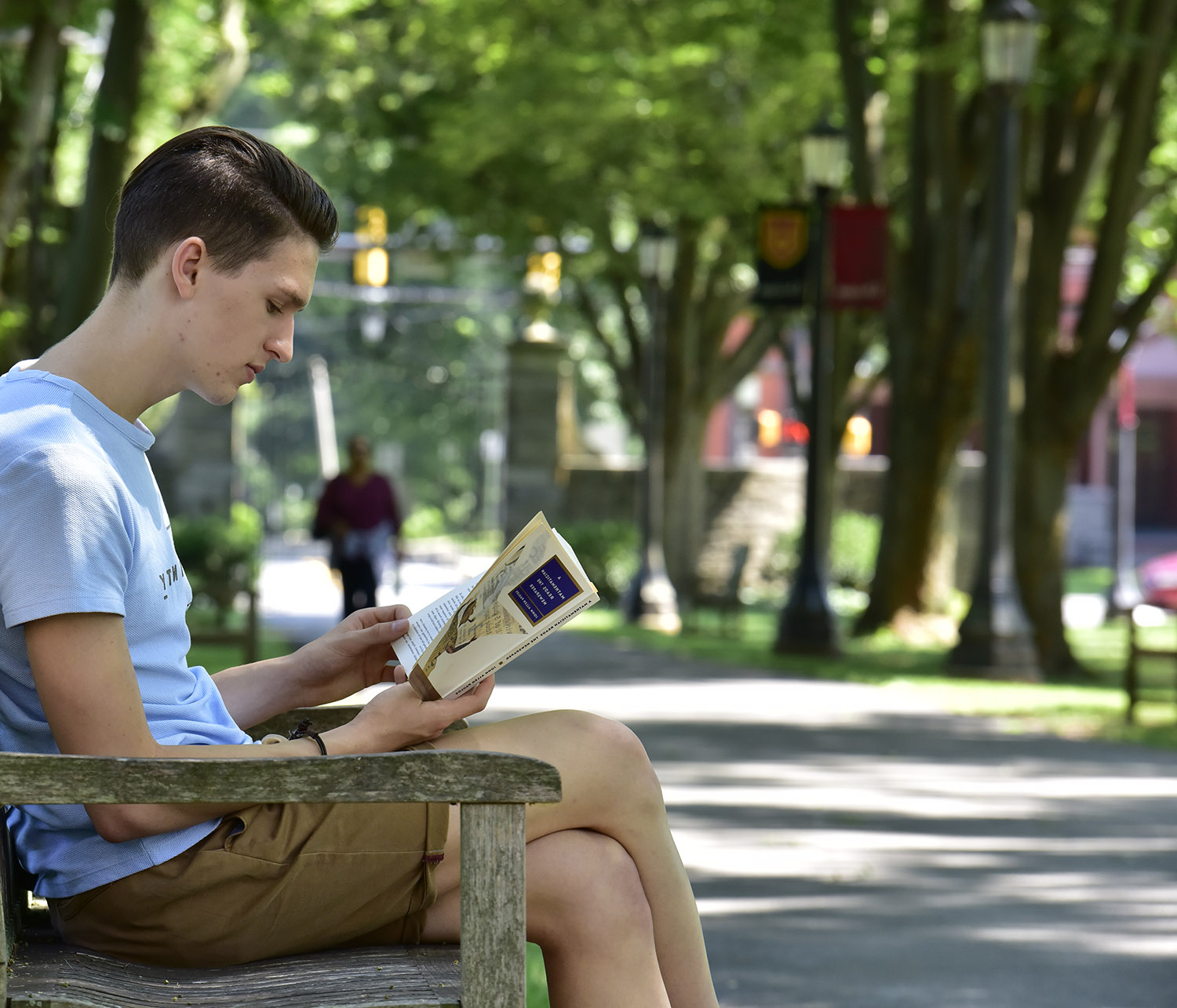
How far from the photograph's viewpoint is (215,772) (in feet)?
7.91

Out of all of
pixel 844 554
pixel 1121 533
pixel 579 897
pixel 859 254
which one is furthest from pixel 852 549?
pixel 579 897

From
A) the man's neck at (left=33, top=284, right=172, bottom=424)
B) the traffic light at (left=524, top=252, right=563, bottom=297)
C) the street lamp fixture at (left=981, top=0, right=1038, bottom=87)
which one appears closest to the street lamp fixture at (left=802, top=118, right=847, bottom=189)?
the street lamp fixture at (left=981, top=0, right=1038, bottom=87)

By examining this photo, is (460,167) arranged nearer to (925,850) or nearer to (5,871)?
(925,850)

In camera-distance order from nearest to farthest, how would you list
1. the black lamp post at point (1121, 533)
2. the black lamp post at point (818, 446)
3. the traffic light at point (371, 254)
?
the black lamp post at point (818, 446) → the traffic light at point (371, 254) → the black lamp post at point (1121, 533)

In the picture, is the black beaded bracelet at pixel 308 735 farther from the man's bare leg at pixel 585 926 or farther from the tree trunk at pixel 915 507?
the tree trunk at pixel 915 507

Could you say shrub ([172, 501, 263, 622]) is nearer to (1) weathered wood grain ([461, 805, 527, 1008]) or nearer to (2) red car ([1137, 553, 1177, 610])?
(2) red car ([1137, 553, 1177, 610])

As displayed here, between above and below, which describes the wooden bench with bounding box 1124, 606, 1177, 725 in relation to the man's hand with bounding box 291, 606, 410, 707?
below

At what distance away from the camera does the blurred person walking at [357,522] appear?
15344 mm

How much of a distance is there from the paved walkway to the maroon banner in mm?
6186

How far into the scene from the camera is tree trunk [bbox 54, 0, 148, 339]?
11969 mm

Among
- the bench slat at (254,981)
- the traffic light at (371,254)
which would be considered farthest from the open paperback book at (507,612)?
the traffic light at (371,254)

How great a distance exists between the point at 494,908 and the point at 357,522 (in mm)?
13046

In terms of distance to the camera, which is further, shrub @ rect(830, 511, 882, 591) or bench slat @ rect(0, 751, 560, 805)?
shrub @ rect(830, 511, 882, 591)

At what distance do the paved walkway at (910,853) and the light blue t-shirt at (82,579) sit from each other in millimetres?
2444
